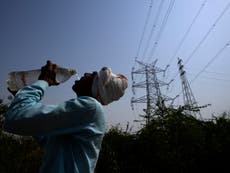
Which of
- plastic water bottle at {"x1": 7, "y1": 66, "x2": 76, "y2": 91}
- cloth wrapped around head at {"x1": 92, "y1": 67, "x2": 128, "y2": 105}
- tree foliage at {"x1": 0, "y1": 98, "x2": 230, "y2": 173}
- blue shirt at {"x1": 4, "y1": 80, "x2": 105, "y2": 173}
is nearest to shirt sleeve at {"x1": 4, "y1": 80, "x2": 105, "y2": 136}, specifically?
blue shirt at {"x1": 4, "y1": 80, "x2": 105, "y2": 173}

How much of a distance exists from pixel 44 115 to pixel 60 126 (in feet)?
0.40

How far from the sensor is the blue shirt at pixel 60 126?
1464 mm

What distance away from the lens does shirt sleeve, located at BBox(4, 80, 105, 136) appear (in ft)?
4.77

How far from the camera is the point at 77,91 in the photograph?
1.84m

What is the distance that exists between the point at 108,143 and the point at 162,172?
7.69ft

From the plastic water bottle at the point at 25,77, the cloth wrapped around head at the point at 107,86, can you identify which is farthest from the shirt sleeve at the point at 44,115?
the plastic water bottle at the point at 25,77

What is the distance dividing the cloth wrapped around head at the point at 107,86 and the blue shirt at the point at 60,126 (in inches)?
6.4

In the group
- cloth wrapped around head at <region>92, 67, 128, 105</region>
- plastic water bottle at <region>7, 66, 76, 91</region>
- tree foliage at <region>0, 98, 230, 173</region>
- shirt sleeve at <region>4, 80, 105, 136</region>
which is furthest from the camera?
tree foliage at <region>0, 98, 230, 173</region>

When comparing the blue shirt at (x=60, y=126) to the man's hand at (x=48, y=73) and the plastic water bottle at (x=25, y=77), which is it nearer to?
the man's hand at (x=48, y=73)

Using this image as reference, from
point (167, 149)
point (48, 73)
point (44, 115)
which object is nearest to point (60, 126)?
point (44, 115)

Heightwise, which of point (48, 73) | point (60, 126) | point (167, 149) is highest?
point (167, 149)

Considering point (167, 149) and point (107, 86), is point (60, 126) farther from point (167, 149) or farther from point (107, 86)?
point (167, 149)

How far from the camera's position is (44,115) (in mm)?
1467

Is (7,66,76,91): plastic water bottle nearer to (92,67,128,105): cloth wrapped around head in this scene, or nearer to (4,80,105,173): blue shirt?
(92,67,128,105): cloth wrapped around head
